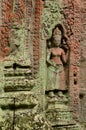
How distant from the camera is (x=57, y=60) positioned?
8953mm

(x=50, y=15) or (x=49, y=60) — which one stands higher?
(x=50, y=15)

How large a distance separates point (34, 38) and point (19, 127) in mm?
2425

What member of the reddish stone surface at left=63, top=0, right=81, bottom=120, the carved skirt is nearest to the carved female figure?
the carved skirt

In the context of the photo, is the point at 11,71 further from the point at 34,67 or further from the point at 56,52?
the point at 56,52

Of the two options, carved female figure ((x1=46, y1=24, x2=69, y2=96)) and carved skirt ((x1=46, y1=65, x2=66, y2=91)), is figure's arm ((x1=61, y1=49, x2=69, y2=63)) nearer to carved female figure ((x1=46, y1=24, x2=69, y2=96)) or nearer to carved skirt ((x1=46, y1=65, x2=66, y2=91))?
carved female figure ((x1=46, y1=24, x2=69, y2=96))

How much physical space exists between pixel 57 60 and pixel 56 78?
329mm

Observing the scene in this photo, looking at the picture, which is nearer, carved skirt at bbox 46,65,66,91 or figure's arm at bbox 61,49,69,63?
carved skirt at bbox 46,65,66,91

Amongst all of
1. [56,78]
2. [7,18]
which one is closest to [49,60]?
[56,78]

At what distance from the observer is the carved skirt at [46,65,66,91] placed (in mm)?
8820

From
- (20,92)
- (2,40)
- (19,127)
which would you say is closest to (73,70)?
(2,40)

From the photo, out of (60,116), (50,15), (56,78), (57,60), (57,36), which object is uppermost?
(50,15)

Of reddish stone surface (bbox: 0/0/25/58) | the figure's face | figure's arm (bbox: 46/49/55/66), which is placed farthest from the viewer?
the figure's face

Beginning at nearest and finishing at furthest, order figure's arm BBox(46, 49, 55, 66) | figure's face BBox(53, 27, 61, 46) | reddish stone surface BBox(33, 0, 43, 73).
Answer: reddish stone surface BBox(33, 0, 43, 73)
figure's arm BBox(46, 49, 55, 66)
figure's face BBox(53, 27, 61, 46)

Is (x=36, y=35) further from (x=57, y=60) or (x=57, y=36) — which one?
(x=57, y=60)
